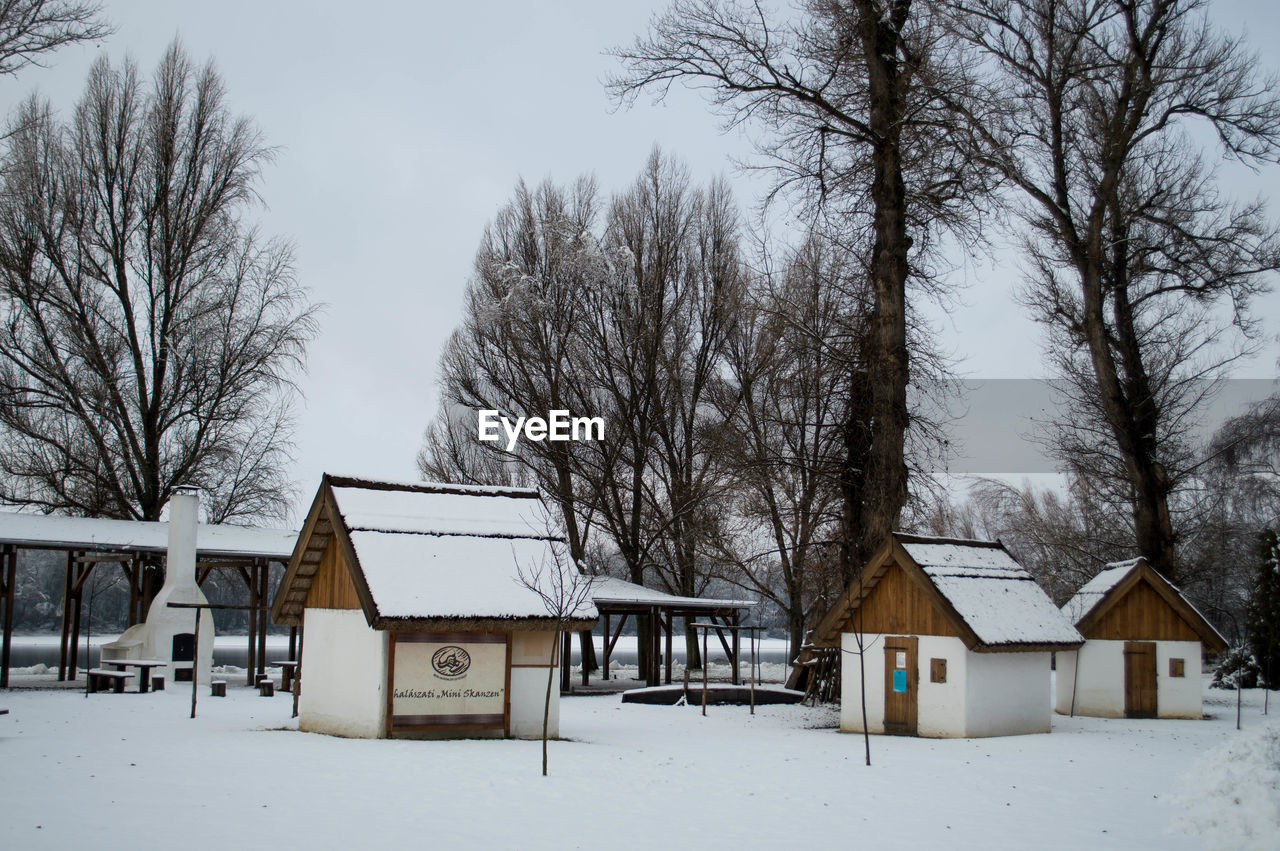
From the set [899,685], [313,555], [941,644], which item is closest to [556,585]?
[313,555]

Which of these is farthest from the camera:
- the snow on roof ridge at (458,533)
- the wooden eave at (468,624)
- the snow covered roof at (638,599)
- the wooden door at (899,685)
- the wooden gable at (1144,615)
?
the snow covered roof at (638,599)

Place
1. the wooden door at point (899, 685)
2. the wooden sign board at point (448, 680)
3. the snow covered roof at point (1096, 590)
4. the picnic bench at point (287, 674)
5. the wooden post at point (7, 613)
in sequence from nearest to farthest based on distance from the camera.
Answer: the wooden sign board at point (448, 680) < the wooden door at point (899, 685) < the snow covered roof at point (1096, 590) < the wooden post at point (7, 613) < the picnic bench at point (287, 674)

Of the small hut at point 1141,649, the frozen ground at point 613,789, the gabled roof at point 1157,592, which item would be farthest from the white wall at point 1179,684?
the frozen ground at point 613,789

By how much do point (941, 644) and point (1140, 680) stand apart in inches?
280

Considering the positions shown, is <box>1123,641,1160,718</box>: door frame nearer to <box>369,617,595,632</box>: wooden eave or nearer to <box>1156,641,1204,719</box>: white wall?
<box>1156,641,1204,719</box>: white wall

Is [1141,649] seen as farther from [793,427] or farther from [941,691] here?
[793,427]

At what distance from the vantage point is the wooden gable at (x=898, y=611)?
1827 cm

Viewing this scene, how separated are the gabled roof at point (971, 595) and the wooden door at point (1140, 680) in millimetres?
3451

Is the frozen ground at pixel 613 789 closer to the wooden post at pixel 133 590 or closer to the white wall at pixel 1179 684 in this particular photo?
the white wall at pixel 1179 684

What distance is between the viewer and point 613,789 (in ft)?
39.7

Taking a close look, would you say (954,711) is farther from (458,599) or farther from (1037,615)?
(458,599)

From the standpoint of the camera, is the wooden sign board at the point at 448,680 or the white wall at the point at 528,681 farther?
the white wall at the point at 528,681

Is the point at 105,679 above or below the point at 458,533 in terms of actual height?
below

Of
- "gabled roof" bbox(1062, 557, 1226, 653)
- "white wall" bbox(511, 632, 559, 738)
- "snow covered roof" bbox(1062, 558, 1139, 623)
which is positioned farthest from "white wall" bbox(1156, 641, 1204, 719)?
"white wall" bbox(511, 632, 559, 738)
